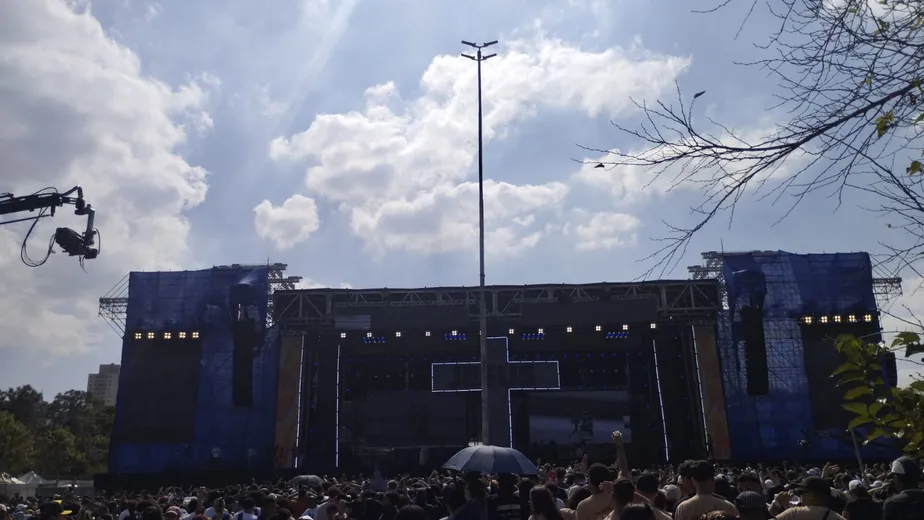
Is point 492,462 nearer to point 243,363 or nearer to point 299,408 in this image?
point 299,408

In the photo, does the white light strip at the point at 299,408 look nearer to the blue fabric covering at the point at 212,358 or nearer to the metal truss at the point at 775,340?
the blue fabric covering at the point at 212,358

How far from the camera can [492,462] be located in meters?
7.16

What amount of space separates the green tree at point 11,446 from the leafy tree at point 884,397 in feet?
162

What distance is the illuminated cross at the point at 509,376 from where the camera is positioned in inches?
1122

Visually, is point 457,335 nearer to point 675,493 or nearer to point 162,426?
point 162,426

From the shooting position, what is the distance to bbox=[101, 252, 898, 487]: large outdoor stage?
90.9 ft

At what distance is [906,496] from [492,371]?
23.6 m

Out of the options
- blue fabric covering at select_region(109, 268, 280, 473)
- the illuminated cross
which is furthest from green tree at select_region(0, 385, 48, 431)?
the illuminated cross

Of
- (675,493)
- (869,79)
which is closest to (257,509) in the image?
(675,493)

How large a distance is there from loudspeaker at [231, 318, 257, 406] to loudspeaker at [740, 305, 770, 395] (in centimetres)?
1977

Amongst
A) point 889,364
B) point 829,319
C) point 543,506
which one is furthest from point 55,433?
point 889,364

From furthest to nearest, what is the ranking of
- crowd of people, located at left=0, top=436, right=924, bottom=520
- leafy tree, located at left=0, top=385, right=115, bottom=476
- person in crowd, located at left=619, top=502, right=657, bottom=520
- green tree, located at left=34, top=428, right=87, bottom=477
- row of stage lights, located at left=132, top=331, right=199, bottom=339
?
green tree, located at left=34, top=428, right=87, bottom=477, leafy tree, located at left=0, top=385, right=115, bottom=476, row of stage lights, located at left=132, top=331, right=199, bottom=339, crowd of people, located at left=0, top=436, right=924, bottom=520, person in crowd, located at left=619, top=502, right=657, bottom=520

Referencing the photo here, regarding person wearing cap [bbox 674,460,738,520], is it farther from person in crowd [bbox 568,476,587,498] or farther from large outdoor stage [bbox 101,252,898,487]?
large outdoor stage [bbox 101,252,898,487]

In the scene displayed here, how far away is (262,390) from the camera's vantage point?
29109 mm
